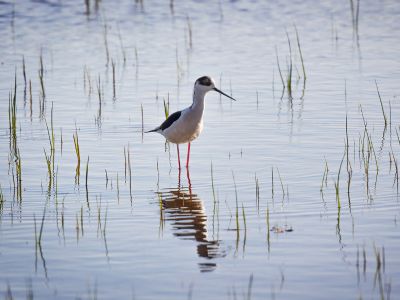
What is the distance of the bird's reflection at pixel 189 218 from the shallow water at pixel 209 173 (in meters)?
0.02

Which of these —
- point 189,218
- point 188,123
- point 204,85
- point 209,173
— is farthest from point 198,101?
point 189,218

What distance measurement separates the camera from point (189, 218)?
24.4ft

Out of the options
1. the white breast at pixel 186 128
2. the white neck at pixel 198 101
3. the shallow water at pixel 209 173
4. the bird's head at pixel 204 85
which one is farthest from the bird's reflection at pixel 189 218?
the bird's head at pixel 204 85

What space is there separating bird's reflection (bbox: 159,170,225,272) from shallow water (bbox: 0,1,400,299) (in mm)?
21

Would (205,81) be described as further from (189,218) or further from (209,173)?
(189,218)

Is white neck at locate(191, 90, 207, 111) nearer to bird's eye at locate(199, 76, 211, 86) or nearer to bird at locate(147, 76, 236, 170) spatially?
bird at locate(147, 76, 236, 170)

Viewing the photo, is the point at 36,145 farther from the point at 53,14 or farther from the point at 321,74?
the point at 53,14

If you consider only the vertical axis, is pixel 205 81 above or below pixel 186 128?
above

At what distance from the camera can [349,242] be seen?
6.50 meters

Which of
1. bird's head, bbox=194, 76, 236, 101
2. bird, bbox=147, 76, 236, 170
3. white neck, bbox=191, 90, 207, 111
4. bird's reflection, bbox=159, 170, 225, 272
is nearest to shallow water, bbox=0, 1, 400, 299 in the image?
bird's reflection, bbox=159, 170, 225, 272

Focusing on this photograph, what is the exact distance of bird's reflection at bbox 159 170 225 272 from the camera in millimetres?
6416

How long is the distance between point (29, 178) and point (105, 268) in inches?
118

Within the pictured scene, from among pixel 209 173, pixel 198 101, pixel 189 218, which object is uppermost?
pixel 198 101

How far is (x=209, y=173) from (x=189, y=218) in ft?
5.41
